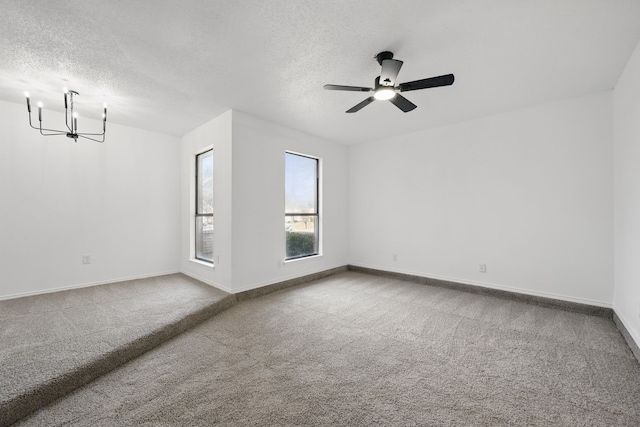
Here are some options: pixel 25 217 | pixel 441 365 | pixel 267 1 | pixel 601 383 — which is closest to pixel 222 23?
pixel 267 1

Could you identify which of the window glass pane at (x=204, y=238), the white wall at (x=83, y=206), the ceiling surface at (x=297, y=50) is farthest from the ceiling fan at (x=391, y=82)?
the white wall at (x=83, y=206)

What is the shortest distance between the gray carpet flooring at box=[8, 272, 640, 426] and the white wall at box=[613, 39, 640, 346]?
352mm

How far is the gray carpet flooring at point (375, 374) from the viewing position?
5.53ft

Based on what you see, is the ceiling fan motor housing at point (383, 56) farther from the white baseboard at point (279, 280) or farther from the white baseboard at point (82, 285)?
the white baseboard at point (82, 285)

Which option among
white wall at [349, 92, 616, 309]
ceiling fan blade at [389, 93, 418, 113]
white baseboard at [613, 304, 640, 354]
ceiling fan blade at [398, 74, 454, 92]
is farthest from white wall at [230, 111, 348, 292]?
white baseboard at [613, 304, 640, 354]

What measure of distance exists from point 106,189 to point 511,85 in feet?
18.3

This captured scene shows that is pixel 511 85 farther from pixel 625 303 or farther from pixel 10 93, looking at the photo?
pixel 10 93

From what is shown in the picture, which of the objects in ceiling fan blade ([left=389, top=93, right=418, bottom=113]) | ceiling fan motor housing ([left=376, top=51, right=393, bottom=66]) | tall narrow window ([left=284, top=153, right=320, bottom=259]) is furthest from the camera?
tall narrow window ([left=284, top=153, right=320, bottom=259])

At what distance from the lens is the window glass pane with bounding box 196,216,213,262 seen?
438 cm

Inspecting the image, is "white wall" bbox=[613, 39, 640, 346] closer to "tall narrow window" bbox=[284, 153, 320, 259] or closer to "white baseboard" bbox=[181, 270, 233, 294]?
"tall narrow window" bbox=[284, 153, 320, 259]

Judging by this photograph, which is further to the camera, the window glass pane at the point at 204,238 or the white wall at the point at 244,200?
the window glass pane at the point at 204,238

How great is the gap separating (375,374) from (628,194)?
3.01 meters

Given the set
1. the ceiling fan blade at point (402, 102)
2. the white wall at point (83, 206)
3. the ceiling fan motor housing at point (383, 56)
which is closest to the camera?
the ceiling fan motor housing at point (383, 56)

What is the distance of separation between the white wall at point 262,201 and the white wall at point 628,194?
3.88 meters
